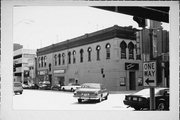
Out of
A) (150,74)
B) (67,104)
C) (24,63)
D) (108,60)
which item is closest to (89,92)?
(67,104)

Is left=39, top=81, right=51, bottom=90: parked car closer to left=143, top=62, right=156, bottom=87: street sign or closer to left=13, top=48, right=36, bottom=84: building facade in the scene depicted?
left=13, top=48, right=36, bottom=84: building facade

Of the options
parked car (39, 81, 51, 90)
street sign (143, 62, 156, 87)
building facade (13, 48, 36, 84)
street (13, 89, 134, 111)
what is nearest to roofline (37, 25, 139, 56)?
parked car (39, 81, 51, 90)

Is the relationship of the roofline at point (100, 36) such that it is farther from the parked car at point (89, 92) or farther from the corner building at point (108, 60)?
the parked car at point (89, 92)

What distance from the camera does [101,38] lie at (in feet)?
80.1

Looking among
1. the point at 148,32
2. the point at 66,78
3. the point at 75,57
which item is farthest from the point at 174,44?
the point at 66,78

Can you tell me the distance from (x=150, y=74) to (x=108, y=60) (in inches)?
678

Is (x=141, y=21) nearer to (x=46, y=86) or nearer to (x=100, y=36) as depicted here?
(x=100, y=36)

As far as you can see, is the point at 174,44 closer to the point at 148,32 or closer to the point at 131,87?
the point at 148,32

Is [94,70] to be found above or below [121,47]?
below

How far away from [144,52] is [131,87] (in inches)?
713

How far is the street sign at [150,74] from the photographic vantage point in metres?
6.05

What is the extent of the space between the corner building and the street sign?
15199 millimetres

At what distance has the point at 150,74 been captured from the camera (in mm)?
6215

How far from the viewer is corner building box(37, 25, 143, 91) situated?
76.0 ft
